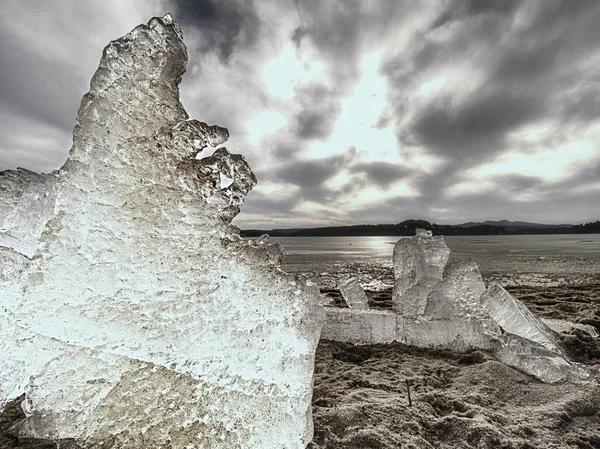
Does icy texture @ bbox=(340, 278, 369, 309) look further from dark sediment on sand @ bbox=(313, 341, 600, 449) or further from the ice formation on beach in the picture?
dark sediment on sand @ bbox=(313, 341, 600, 449)

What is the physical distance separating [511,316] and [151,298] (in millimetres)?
3054

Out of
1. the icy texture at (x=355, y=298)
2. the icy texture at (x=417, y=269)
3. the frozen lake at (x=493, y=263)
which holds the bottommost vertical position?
the frozen lake at (x=493, y=263)

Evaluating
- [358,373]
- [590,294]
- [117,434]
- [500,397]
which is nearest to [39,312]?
[117,434]

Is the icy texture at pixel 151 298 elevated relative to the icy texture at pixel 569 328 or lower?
elevated

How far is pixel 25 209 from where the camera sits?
5.26ft

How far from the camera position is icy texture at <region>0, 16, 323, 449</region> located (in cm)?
154

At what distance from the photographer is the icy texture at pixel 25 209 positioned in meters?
1.60

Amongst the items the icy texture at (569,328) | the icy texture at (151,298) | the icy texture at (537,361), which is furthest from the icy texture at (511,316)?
the icy texture at (151,298)

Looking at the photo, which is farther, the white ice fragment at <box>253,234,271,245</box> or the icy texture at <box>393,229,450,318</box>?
the icy texture at <box>393,229,450,318</box>

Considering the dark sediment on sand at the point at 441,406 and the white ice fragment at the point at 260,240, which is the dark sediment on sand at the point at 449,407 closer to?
the dark sediment on sand at the point at 441,406

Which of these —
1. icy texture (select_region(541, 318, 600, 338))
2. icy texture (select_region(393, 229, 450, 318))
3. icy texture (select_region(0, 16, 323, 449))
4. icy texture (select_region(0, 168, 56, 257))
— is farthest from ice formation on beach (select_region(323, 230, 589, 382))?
icy texture (select_region(0, 168, 56, 257))

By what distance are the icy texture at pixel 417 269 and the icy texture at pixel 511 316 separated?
0.60 metres

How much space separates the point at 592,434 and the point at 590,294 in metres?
6.46

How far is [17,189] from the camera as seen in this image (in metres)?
1.62
